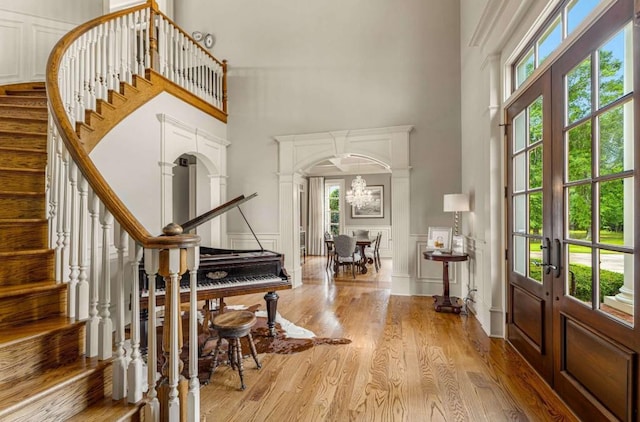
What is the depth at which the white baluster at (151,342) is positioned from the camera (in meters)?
1.32

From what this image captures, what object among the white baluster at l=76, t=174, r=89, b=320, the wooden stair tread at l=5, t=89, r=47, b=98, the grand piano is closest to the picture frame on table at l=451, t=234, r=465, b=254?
the grand piano

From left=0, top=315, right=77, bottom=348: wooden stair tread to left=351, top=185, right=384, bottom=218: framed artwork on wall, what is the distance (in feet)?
28.5

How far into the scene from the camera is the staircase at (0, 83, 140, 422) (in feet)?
4.12

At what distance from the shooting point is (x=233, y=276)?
3002 mm

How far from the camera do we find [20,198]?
208cm

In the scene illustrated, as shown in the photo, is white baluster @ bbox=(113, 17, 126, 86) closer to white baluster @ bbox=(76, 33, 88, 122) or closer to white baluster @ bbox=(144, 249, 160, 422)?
white baluster @ bbox=(76, 33, 88, 122)

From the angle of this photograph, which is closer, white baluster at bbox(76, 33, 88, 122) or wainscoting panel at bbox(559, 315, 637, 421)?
wainscoting panel at bbox(559, 315, 637, 421)

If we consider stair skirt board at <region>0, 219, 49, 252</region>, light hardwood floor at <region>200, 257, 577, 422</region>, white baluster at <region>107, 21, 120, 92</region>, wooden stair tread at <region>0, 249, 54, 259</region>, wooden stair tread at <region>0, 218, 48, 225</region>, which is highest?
white baluster at <region>107, 21, 120, 92</region>

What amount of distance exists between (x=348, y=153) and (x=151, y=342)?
446 cm

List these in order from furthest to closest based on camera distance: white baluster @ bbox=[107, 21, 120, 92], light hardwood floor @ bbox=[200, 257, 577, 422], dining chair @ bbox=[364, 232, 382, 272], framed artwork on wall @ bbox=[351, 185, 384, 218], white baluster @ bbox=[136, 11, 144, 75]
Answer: framed artwork on wall @ bbox=[351, 185, 384, 218] < dining chair @ bbox=[364, 232, 382, 272] < white baluster @ bbox=[136, 11, 144, 75] < white baluster @ bbox=[107, 21, 120, 92] < light hardwood floor @ bbox=[200, 257, 577, 422]

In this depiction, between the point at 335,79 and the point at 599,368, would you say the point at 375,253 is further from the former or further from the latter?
the point at 599,368

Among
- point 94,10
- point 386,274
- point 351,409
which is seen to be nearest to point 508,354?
point 351,409

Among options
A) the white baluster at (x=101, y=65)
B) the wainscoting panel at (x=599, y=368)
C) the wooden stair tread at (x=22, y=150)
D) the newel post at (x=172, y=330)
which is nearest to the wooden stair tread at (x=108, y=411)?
the newel post at (x=172, y=330)

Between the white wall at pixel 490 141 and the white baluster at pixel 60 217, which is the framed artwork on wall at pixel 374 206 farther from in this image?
the white baluster at pixel 60 217
